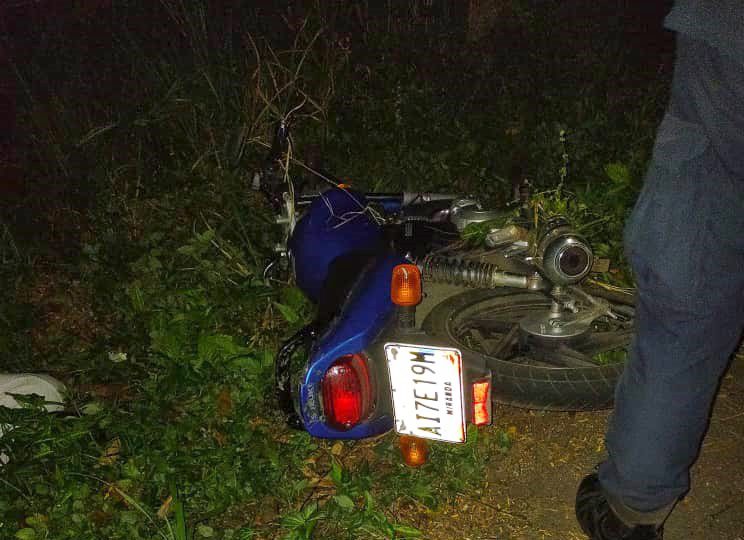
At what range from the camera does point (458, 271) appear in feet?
7.52

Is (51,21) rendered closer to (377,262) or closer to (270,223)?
(270,223)

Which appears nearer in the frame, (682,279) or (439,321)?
(682,279)

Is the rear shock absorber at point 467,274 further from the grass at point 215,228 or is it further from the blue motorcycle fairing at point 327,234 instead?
the grass at point 215,228

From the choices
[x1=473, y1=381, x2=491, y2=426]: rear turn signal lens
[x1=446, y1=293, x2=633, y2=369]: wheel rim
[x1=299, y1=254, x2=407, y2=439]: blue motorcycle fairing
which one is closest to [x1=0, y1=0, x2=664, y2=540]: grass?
[x1=299, y1=254, x2=407, y2=439]: blue motorcycle fairing

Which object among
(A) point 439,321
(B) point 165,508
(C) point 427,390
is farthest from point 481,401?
(B) point 165,508

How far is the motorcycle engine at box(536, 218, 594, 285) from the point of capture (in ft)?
6.56

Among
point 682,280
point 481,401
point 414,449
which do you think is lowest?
point 414,449

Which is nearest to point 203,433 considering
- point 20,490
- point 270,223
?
point 20,490

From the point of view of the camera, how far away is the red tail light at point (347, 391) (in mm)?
1866

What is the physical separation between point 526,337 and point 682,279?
3.09 ft

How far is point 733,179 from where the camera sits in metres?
1.29

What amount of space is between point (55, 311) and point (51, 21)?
5.70 metres

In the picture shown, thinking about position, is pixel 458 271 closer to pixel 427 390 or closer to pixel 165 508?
pixel 427 390

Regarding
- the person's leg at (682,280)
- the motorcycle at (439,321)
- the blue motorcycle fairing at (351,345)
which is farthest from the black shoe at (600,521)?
the blue motorcycle fairing at (351,345)
